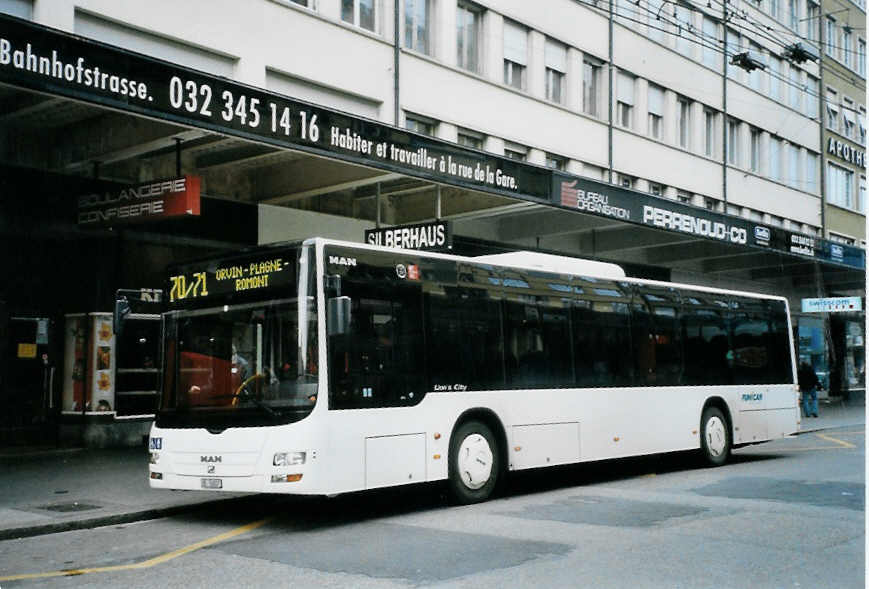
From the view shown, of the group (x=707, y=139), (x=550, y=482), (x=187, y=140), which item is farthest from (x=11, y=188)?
(x=707, y=139)

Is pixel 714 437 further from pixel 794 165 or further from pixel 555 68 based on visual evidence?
pixel 794 165

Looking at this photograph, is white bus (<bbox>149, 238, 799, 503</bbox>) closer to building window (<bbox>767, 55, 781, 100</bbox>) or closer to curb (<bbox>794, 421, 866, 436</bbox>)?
curb (<bbox>794, 421, 866, 436</bbox>)

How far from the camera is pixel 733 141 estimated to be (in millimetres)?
38188

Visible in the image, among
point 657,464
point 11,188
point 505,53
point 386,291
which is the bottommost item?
point 657,464

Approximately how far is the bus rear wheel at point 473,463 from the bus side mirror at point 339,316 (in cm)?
249

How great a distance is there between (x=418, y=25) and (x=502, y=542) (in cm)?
1704

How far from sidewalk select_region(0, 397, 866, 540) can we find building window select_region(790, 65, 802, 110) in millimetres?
34398

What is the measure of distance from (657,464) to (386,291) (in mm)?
7982

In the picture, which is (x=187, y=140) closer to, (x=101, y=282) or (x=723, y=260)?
(x=101, y=282)

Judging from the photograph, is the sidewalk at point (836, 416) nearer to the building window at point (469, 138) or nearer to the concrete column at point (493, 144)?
the concrete column at point (493, 144)

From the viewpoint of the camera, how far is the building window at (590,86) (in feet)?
97.6

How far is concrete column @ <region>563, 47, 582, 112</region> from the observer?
1129 inches

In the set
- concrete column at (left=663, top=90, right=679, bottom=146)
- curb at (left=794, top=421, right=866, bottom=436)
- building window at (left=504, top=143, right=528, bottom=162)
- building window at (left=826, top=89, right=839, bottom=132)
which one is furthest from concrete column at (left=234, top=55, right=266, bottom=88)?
building window at (left=826, top=89, right=839, bottom=132)

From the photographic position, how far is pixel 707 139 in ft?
120
